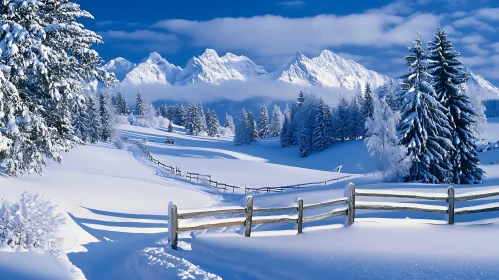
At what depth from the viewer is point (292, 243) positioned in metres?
11.2

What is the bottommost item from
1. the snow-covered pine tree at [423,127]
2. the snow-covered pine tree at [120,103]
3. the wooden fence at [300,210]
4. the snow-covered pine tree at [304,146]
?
the snow-covered pine tree at [304,146]

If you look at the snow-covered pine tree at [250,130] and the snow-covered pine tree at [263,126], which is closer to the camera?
the snow-covered pine tree at [250,130]

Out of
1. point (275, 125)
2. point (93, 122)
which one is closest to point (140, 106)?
point (275, 125)

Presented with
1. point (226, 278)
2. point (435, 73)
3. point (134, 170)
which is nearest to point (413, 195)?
point (226, 278)

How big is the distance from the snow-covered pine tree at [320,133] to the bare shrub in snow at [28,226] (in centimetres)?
7805

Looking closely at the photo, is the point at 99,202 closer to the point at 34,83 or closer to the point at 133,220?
the point at 133,220

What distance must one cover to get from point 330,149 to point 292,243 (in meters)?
77.0

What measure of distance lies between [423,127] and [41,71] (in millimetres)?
25301

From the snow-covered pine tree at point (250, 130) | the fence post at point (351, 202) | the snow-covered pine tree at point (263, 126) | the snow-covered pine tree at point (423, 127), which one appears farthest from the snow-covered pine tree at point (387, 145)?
the snow-covered pine tree at point (263, 126)

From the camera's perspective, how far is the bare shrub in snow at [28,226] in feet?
39.3

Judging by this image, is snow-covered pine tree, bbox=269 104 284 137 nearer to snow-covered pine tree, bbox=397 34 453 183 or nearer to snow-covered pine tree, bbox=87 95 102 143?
snow-covered pine tree, bbox=87 95 102 143

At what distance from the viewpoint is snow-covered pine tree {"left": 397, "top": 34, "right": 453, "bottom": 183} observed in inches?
1231

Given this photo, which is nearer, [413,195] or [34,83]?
[413,195]

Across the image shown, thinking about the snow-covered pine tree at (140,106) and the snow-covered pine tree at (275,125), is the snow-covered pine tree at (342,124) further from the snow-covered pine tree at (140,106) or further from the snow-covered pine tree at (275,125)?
the snow-covered pine tree at (140,106)
